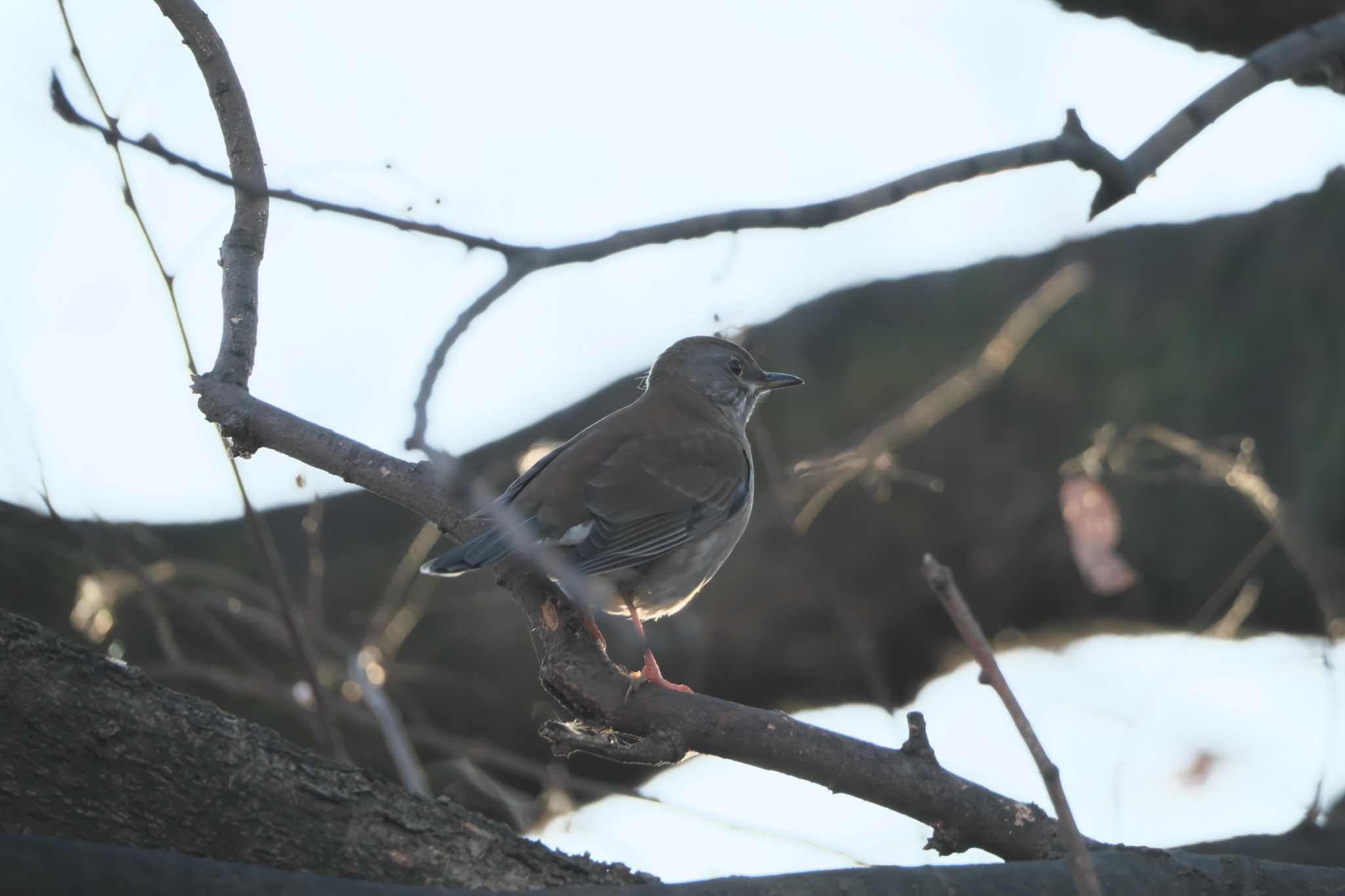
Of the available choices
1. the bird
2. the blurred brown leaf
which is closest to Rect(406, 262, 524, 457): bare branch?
the bird

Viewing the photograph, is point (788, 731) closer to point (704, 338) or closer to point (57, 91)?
point (57, 91)

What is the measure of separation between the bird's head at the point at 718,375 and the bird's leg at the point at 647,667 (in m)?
1.37

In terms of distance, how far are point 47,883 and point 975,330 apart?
470 cm

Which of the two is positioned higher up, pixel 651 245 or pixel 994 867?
pixel 651 245

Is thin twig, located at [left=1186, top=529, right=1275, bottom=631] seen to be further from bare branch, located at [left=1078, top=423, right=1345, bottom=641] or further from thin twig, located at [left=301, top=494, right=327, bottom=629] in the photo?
thin twig, located at [left=301, top=494, right=327, bottom=629]

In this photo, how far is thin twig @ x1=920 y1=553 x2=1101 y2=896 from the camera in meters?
1.55

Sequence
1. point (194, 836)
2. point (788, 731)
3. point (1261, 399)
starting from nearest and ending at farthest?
point (194, 836), point (788, 731), point (1261, 399)

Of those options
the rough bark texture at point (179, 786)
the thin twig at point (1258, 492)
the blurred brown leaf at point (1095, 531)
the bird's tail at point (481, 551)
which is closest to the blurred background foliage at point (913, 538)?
the thin twig at point (1258, 492)

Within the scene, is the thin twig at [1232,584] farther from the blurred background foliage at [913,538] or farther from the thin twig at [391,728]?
the thin twig at [391,728]

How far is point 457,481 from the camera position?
6.43 feet

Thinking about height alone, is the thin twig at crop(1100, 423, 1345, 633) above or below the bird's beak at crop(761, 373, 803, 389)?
below

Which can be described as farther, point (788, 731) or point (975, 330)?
point (975, 330)

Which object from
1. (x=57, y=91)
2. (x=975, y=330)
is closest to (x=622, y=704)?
(x=57, y=91)

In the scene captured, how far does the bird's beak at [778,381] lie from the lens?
18.3ft
